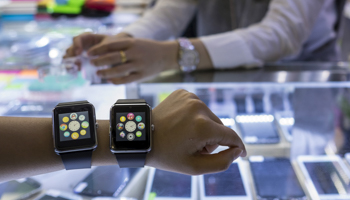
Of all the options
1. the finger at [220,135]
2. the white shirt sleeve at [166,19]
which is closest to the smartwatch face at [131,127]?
the finger at [220,135]

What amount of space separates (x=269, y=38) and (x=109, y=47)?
1.75 ft

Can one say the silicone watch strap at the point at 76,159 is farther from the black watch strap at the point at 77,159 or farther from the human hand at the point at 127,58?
the human hand at the point at 127,58

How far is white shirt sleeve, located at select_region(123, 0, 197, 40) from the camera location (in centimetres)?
122

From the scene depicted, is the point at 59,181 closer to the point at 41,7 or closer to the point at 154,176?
the point at 154,176

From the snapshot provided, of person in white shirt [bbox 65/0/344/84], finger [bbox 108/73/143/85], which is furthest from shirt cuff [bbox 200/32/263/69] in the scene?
finger [bbox 108/73/143/85]

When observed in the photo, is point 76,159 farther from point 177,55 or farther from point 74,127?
point 177,55

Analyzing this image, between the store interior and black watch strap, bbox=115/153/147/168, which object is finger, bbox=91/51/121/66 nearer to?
the store interior

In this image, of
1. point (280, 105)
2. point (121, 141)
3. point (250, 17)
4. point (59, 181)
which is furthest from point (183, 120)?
point (250, 17)

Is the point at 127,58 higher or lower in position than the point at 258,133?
higher

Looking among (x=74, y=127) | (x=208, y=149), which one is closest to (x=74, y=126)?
(x=74, y=127)

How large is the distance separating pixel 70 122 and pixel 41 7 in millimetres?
1578

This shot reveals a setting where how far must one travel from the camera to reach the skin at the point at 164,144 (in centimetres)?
45

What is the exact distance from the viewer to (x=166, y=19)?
4.27 ft

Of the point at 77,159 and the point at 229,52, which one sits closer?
the point at 77,159
